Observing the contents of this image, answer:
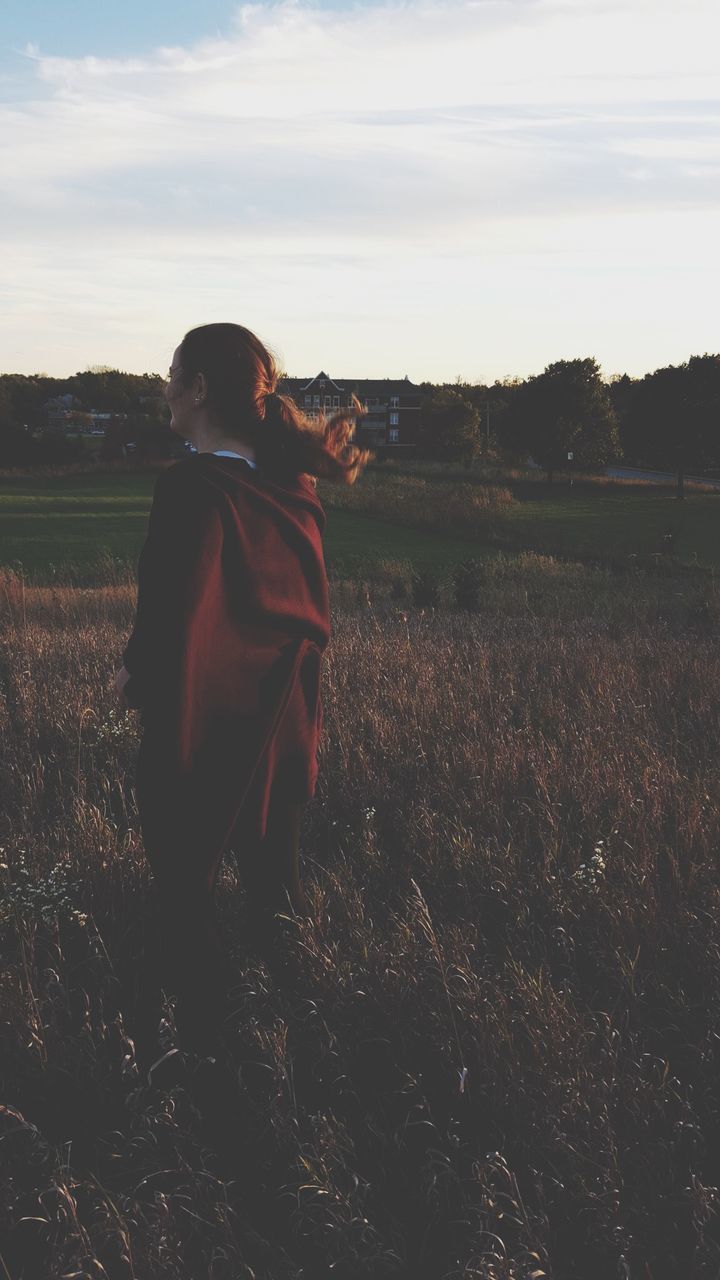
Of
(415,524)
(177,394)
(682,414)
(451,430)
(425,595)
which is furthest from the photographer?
(451,430)

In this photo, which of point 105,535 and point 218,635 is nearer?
point 218,635

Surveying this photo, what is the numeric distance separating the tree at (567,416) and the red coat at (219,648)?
198ft

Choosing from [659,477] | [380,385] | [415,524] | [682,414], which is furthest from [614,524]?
[380,385]

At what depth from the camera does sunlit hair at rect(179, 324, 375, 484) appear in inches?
108

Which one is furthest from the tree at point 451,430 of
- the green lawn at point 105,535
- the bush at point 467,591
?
the bush at point 467,591

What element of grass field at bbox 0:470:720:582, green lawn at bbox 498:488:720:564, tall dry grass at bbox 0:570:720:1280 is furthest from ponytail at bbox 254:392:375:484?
green lawn at bbox 498:488:720:564

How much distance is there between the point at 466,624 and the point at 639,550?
19.6 meters

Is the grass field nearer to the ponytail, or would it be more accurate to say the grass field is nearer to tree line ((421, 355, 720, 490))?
tree line ((421, 355, 720, 490))

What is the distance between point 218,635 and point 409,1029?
3.99 feet

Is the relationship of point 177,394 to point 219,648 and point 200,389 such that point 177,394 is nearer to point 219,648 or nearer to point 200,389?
point 200,389

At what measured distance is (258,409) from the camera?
2768 millimetres

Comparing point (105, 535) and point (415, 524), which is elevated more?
point (415, 524)

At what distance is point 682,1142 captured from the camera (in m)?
2.28

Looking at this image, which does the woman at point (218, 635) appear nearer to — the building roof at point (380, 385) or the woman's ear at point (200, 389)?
the woman's ear at point (200, 389)
